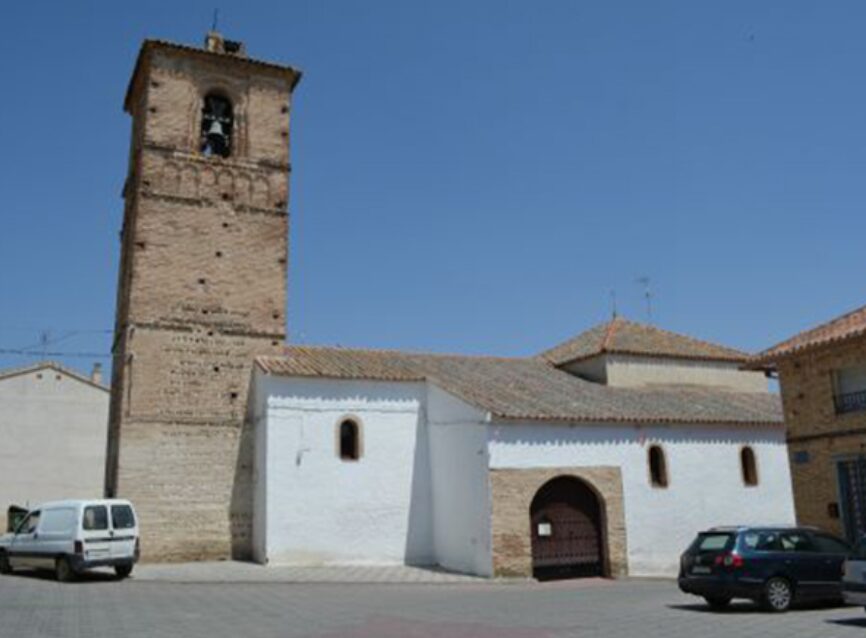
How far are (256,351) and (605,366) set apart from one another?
35.2 ft

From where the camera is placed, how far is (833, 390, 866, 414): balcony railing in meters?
16.6

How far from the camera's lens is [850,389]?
17.0m

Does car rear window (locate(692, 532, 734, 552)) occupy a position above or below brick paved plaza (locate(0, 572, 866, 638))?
above

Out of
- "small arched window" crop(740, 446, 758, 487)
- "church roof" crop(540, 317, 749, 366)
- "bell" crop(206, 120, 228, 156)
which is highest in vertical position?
"bell" crop(206, 120, 228, 156)

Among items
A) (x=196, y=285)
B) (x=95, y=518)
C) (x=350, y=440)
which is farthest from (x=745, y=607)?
(x=196, y=285)

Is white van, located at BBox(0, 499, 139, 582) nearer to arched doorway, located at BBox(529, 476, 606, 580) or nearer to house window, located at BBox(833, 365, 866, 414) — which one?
arched doorway, located at BBox(529, 476, 606, 580)

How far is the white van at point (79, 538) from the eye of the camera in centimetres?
1647

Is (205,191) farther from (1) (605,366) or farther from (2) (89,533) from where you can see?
(1) (605,366)

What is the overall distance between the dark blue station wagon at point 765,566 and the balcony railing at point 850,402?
445cm

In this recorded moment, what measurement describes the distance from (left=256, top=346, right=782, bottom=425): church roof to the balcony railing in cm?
510

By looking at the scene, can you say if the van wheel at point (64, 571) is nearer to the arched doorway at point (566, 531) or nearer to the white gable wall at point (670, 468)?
the white gable wall at point (670, 468)

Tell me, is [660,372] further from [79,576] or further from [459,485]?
[79,576]

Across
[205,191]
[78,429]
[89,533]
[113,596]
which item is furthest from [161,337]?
[78,429]

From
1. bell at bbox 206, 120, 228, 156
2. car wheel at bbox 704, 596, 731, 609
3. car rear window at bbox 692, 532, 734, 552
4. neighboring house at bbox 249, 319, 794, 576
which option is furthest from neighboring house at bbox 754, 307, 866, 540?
bell at bbox 206, 120, 228, 156
